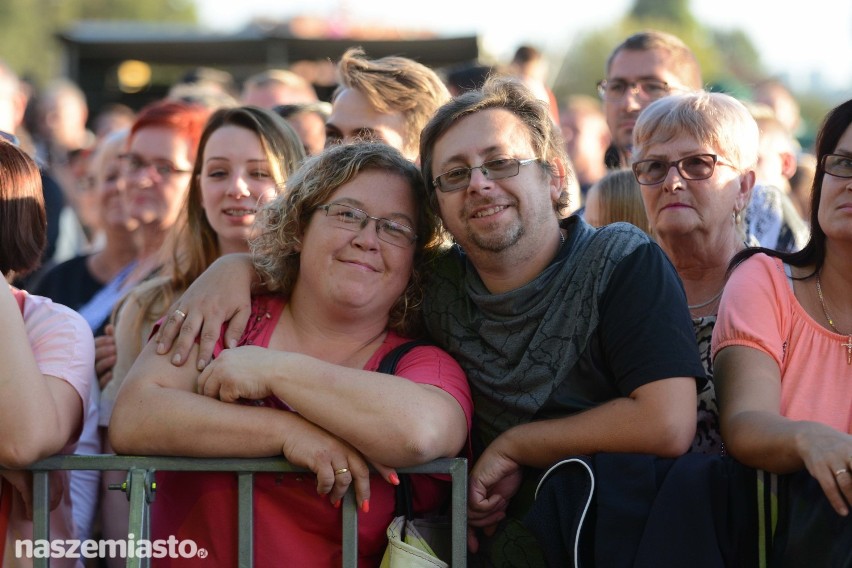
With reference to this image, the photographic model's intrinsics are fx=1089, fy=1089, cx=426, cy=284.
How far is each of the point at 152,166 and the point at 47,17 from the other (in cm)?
5460

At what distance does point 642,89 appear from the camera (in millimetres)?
4953

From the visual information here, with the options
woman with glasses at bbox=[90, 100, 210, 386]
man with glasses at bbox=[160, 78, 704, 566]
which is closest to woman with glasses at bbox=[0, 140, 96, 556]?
man with glasses at bbox=[160, 78, 704, 566]

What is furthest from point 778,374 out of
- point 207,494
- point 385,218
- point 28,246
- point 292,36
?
point 292,36

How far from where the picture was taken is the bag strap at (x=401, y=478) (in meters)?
2.92

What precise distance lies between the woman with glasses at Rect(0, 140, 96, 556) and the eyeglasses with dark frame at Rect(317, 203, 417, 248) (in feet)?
2.61

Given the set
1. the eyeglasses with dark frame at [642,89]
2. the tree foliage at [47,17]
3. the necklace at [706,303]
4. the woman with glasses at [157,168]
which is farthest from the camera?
the tree foliage at [47,17]

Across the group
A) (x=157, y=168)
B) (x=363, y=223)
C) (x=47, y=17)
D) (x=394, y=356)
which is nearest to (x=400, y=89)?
(x=157, y=168)

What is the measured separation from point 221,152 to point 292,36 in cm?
870

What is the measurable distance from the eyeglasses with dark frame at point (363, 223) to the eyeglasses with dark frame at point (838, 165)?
1.19m

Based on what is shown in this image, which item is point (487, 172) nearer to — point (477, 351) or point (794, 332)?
point (477, 351)

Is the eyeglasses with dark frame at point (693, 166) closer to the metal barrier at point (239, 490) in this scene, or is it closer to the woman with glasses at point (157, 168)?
the metal barrier at point (239, 490)

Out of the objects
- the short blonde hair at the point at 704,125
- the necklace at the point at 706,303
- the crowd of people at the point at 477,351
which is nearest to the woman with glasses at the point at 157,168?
the crowd of people at the point at 477,351

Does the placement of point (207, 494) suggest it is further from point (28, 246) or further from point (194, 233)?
point (194, 233)

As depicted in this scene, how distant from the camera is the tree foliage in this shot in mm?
46625
